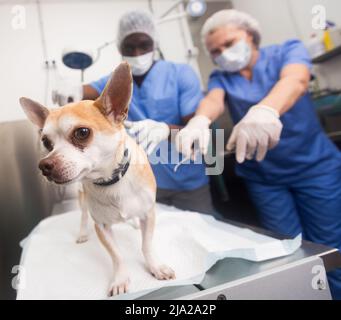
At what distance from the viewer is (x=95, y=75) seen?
0.51 m

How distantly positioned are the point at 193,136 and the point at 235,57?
27cm

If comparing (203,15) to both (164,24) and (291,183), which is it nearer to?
(164,24)

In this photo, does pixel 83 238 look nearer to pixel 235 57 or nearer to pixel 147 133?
pixel 147 133

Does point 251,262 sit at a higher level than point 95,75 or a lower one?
lower

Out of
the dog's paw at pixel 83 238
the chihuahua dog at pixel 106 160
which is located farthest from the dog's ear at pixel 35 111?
the dog's paw at pixel 83 238

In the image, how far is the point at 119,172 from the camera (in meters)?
0.43

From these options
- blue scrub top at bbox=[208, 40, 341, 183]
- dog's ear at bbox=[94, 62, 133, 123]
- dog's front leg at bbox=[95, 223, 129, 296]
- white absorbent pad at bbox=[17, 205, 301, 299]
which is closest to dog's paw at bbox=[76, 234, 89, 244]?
white absorbent pad at bbox=[17, 205, 301, 299]

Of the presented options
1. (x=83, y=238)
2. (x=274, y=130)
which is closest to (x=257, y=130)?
(x=274, y=130)

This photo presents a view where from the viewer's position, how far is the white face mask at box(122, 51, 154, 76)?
51 centimetres

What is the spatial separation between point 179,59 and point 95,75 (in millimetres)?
255

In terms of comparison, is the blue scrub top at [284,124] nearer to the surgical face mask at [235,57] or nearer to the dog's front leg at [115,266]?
the surgical face mask at [235,57]

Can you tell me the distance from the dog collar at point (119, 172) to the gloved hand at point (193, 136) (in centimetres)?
15

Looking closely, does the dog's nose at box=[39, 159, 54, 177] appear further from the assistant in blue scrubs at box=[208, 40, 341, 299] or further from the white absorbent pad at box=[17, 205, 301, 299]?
the assistant in blue scrubs at box=[208, 40, 341, 299]
